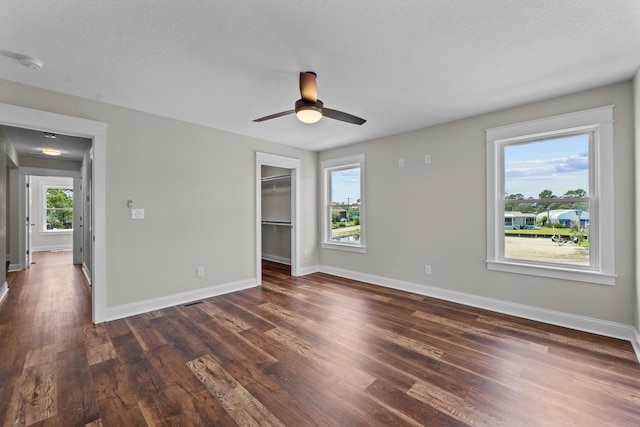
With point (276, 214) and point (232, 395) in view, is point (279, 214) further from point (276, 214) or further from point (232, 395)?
point (232, 395)

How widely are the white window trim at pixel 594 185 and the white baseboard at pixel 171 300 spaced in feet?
12.2

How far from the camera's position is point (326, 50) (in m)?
2.21

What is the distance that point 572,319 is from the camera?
302 cm

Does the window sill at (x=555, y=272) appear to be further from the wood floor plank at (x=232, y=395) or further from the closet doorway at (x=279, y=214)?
the closet doorway at (x=279, y=214)

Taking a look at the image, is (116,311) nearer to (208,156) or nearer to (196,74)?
(208,156)

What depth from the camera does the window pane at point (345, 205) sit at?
536 centimetres

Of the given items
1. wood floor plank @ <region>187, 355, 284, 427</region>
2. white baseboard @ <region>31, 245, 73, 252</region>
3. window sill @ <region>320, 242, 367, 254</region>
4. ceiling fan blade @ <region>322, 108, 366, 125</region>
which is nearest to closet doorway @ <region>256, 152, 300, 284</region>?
window sill @ <region>320, 242, 367, 254</region>

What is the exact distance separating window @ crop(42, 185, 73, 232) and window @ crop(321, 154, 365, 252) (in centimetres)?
915

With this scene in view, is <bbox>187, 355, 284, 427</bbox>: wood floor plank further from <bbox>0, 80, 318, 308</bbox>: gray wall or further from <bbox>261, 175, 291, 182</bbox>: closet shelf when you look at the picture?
<bbox>261, 175, 291, 182</bbox>: closet shelf

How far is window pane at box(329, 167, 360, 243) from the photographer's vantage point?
5363mm

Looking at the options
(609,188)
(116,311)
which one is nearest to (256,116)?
(116,311)

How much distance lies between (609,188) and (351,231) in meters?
3.58

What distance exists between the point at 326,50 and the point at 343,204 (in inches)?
141

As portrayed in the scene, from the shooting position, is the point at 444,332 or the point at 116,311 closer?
the point at 444,332
